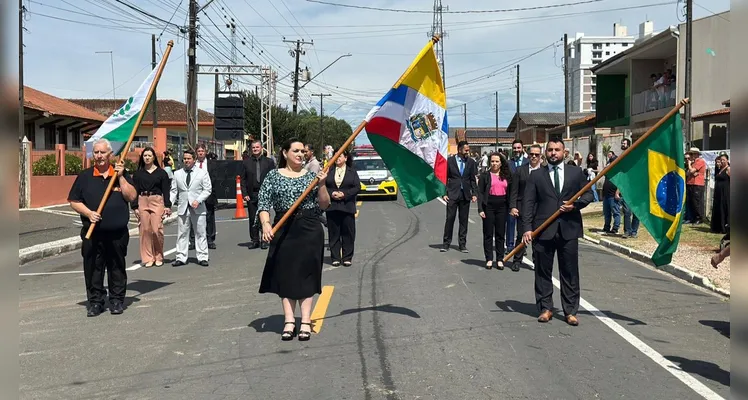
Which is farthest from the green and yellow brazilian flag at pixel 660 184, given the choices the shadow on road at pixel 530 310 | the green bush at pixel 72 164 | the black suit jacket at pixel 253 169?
the green bush at pixel 72 164

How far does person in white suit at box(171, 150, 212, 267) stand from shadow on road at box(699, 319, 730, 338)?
24.5ft

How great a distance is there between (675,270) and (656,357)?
18.7ft

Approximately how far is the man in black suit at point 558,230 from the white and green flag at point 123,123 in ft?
15.2

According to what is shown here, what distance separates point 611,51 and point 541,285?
204237 millimetres

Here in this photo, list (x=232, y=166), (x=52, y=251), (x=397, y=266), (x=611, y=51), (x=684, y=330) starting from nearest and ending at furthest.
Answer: (x=684, y=330), (x=397, y=266), (x=52, y=251), (x=232, y=166), (x=611, y=51)

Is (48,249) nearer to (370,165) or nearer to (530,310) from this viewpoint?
(530,310)

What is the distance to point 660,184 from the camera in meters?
7.41

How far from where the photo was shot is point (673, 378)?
568 centimetres

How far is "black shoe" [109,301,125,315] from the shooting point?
8016mm

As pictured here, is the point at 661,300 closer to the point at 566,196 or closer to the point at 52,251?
the point at 566,196

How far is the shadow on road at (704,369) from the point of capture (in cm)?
573

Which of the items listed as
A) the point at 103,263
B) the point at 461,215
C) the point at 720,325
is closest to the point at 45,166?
the point at 461,215

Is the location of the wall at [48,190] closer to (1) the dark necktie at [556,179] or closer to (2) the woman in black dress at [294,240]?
(2) the woman in black dress at [294,240]

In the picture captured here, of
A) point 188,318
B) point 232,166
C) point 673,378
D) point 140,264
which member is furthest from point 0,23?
point 232,166
